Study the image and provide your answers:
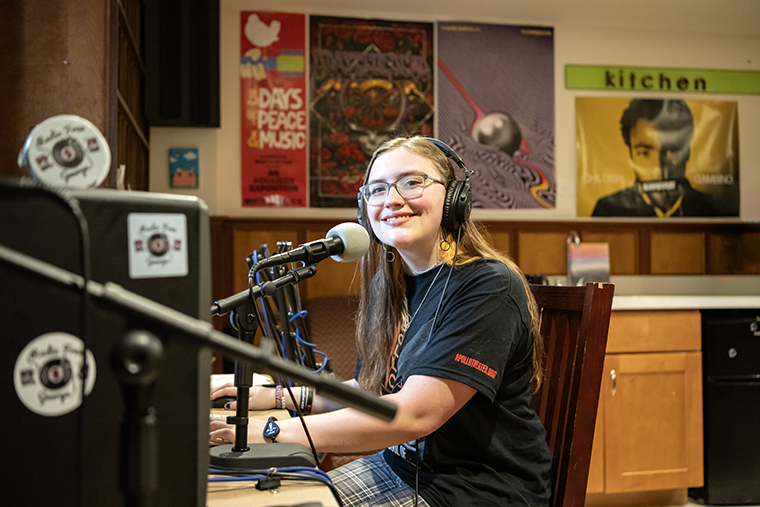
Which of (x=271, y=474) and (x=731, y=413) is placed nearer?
(x=271, y=474)

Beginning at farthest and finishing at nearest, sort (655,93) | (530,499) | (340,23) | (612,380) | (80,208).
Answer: (655,93) < (340,23) < (612,380) < (530,499) < (80,208)

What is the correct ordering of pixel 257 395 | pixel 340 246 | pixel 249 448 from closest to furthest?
pixel 249 448, pixel 340 246, pixel 257 395

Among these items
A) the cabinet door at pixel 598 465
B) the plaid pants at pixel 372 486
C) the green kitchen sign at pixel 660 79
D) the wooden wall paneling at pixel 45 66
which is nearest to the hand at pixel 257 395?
the plaid pants at pixel 372 486

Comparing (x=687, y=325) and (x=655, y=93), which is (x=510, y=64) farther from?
(x=687, y=325)

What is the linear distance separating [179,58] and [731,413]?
11.5ft

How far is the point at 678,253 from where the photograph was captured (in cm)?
414

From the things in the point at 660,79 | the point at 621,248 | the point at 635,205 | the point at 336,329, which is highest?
the point at 660,79

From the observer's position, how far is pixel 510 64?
4031mm

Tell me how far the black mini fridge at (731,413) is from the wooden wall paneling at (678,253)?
1327 mm

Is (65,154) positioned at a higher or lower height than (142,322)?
higher

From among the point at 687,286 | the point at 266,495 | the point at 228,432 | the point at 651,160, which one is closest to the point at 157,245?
the point at 266,495

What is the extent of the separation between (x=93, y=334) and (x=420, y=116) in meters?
3.60

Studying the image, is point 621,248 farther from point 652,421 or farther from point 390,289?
point 390,289

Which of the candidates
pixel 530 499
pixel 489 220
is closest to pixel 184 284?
pixel 530 499
